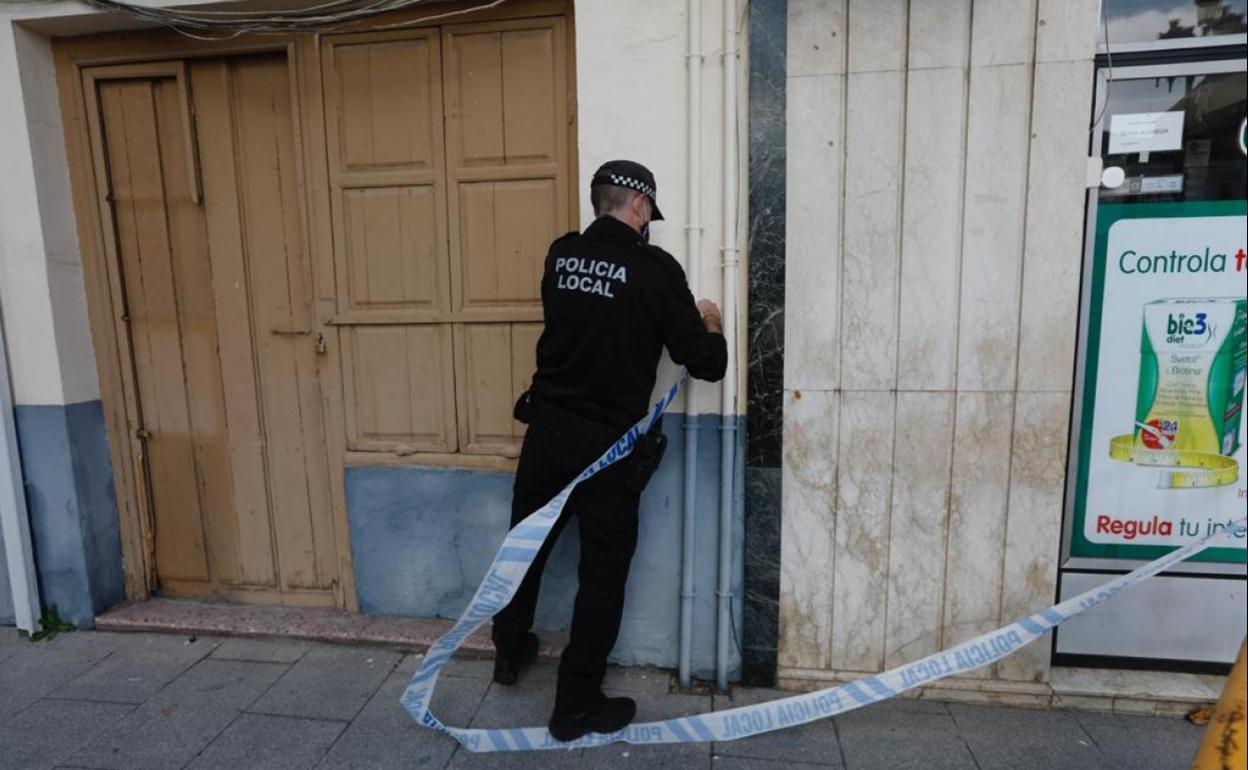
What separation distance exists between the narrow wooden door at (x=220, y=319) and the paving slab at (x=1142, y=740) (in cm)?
355

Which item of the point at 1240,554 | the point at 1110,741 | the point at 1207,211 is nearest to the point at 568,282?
the point at 1207,211

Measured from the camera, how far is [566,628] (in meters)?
3.17

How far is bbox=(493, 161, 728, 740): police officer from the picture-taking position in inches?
94.7

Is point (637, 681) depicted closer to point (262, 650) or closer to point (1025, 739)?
point (1025, 739)

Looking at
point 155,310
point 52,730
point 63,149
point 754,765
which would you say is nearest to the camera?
point 754,765

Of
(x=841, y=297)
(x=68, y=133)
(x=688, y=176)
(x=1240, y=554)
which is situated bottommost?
(x=1240, y=554)

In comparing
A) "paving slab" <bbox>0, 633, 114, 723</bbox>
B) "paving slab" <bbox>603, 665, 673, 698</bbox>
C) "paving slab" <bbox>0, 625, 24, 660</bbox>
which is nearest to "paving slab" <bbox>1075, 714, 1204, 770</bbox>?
"paving slab" <bbox>603, 665, 673, 698</bbox>

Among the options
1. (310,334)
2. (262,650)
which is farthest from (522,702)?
(310,334)

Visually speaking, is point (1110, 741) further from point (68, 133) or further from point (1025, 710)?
point (68, 133)

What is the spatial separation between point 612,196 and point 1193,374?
247 centimetres

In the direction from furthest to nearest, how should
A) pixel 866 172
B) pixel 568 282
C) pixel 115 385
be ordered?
1. pixel 115 385
2. pixel 866 172
3. pixel 568 282

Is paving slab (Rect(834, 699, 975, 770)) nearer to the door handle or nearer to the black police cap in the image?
the black police cap

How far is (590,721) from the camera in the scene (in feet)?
8.40

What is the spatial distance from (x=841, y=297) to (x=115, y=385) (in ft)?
12.1
